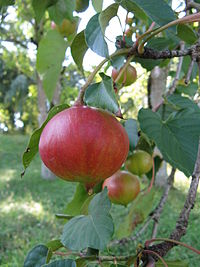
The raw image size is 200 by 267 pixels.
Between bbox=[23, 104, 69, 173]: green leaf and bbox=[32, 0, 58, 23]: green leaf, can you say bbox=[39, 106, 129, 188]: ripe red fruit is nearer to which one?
bbox=[23, 104, 69, 173]: green leaf

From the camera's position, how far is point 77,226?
0.50m

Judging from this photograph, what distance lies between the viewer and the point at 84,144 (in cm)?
40

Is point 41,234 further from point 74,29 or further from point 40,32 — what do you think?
point 40,32

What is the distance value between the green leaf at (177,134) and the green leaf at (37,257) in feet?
0.93

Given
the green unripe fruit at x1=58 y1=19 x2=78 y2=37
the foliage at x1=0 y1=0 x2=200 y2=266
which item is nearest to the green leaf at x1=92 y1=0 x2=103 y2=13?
the foliage at x1=0 y1=0 x2=200 y2=266

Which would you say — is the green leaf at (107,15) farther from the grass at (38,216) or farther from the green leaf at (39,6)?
the grass at (38,216)

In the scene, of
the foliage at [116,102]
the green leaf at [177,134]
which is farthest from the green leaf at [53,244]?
the green leaf at [177,134]

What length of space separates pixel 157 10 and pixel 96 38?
11 cm

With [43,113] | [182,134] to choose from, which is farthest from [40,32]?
[182,134]

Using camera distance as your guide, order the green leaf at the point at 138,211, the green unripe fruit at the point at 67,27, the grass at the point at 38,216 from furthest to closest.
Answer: the grass at the point at 38,216 < the green unripe fruit at the point at 67,27 < the green leaf at the point at 138,211

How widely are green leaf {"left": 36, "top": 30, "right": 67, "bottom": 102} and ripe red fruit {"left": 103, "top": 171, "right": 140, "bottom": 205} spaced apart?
1.15 feet

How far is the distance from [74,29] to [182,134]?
585 millimetres

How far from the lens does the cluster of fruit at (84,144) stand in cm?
40

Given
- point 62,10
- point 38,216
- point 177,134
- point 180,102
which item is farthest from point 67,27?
point 38,216
